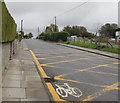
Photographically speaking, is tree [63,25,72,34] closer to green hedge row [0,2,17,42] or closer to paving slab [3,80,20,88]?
green hedge row [0,2,17,42]

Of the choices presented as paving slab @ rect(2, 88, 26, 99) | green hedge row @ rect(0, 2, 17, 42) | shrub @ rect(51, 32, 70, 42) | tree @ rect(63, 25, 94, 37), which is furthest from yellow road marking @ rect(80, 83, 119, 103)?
tree @ rect(63, 25, 94, 37)

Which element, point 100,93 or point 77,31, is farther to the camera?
point 77,31

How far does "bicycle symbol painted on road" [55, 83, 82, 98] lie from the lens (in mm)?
5985

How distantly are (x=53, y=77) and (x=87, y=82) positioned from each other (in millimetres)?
1513

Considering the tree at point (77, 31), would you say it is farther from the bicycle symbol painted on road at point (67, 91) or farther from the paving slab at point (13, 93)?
the paving slab at point (13, 93)

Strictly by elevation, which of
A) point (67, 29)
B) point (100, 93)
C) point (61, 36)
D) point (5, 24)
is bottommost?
point (100, 93)

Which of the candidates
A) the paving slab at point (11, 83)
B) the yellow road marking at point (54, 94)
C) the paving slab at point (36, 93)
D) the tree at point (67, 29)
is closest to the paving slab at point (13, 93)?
the paving slab at point (36, 93)

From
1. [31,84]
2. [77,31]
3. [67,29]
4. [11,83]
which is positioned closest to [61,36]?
[31,84]

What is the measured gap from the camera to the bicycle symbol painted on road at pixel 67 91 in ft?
19.6

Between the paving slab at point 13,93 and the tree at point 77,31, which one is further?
the tree at point 77,31

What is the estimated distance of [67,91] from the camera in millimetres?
6324

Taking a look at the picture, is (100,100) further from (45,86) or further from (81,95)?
(45,86)

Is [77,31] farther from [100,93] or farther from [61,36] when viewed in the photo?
[100,93]

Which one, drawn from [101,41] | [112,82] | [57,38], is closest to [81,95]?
[112,82]
